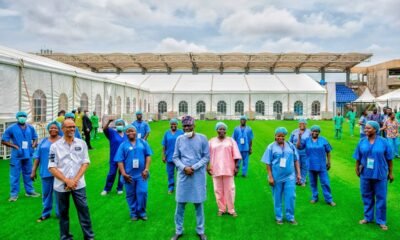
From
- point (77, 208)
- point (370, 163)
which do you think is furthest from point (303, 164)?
point (77, 208)

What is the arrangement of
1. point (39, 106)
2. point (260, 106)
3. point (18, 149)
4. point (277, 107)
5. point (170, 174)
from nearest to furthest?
point (18, 149)
point (170, 174)
point (39, 106)
point (277, 107)
point (260, 106)

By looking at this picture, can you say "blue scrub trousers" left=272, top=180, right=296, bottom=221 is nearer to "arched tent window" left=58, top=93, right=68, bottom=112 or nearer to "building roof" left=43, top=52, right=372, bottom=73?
"arched tent window" left=58, top=93, right=68, bottom=112

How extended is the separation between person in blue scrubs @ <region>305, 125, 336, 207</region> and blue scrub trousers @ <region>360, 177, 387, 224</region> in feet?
3.06

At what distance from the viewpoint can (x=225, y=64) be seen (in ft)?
155

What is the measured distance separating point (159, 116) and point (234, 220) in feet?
97.6

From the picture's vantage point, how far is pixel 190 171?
432cm

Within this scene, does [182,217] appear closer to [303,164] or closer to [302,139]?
[302,139]

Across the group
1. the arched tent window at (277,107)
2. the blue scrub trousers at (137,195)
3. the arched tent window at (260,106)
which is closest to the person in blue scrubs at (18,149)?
the blue scrub trousers at (137,195)

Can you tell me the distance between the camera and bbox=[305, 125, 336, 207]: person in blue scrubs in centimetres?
595

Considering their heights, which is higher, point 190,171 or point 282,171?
point 190,171

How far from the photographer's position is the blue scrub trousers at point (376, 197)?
4.85 metres

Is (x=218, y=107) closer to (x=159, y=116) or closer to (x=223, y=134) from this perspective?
(x=159, y=116)

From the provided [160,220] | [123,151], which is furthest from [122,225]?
[123,151]

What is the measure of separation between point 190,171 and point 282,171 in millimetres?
1589
